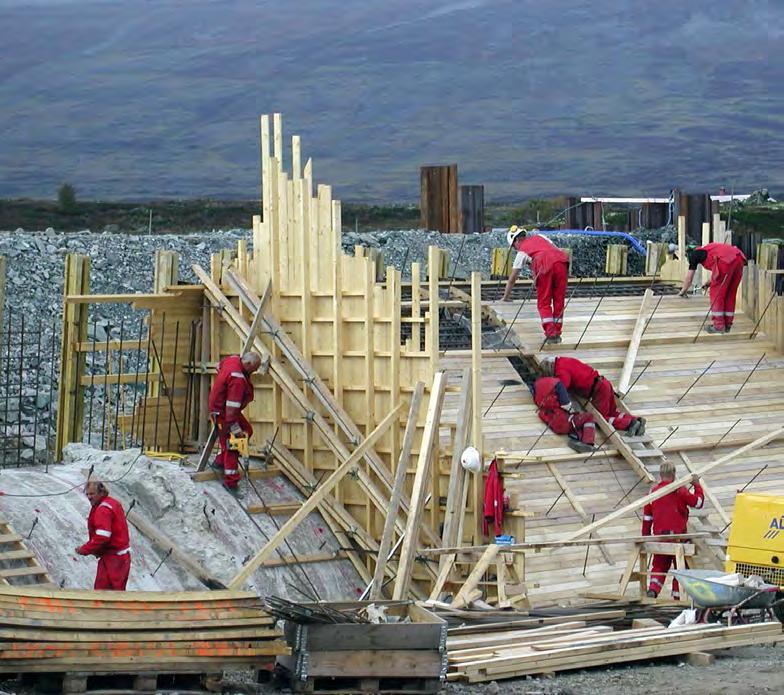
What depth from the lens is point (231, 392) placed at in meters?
21.1

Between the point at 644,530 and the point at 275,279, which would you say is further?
the point at 275,279

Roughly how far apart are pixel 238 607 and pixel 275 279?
8.60 meters

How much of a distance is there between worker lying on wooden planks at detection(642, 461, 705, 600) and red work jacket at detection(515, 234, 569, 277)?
4880mm

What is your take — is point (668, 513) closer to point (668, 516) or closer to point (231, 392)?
point (668, 516)

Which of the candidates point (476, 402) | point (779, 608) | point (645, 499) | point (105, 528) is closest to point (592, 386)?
point (476, 402)

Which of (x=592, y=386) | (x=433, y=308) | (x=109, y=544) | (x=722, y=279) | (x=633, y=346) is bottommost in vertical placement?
(x=109, y=544)

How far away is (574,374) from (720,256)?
4.75 m

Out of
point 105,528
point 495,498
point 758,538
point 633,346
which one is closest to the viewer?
point 105,528

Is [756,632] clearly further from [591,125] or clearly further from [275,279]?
[591,125]

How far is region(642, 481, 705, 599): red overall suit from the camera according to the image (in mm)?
20297

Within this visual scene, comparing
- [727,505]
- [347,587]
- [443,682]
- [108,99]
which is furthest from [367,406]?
[108,99]

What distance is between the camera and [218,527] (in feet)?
67.5

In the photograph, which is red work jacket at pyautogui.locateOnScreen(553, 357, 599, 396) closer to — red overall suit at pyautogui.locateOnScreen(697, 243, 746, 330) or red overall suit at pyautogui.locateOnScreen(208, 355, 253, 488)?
red overall suit at pyautogui.locateOnScreen(697, 243, 746, 330)

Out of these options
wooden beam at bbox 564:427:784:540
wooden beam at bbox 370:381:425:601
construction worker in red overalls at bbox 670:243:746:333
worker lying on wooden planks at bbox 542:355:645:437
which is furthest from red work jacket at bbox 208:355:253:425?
construction worker in red overalls at bbox 670:243:746:333
